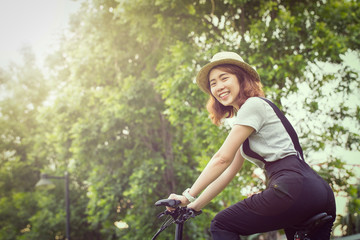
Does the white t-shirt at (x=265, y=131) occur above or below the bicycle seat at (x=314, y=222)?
above

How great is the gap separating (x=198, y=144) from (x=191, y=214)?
609 cm

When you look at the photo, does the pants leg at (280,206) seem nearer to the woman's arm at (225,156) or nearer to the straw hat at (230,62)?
the woman's arm at (225,156)

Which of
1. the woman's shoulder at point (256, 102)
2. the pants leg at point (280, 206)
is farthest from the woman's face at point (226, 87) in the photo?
the pants leg at point (280, 206)

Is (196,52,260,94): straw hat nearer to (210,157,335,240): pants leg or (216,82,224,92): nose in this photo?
(216,82,224,92): nose

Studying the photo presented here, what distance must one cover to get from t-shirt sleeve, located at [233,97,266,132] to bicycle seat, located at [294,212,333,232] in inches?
22.6

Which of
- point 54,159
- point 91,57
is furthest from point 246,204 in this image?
point 54,159

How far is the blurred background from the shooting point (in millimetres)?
6406

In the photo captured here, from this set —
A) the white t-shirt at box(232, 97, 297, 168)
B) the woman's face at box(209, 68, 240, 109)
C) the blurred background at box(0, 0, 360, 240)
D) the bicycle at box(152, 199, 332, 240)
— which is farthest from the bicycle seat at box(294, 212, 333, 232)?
the blurred background at box(0, 0, 360, 240)

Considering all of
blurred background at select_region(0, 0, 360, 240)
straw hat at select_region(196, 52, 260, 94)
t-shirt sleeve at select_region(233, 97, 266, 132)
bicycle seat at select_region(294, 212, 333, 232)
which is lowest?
bicycle seat at select_region(294, 212, 333, 232)

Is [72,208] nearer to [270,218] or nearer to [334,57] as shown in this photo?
[334,57]

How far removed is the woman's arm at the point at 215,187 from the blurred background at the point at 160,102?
405 cm

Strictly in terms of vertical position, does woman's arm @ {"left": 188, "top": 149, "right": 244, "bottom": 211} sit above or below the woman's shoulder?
below

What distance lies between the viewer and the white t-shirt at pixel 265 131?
6.03 ft

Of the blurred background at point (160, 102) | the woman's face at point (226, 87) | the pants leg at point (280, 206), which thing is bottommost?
the pants leg at point (280, 206)
